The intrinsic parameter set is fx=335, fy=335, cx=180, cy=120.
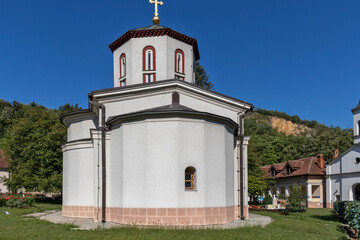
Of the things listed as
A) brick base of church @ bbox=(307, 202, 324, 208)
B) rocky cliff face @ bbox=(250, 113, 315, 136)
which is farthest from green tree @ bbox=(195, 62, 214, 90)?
rocky cliff face @ bbox=(250, 113, 315, 136)

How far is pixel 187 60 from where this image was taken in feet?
59.0

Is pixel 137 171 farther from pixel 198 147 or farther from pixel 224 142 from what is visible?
pixel 224 142

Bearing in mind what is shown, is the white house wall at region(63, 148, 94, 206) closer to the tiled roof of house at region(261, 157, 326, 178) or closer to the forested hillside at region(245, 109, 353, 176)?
the forested hillside at region(245, 109, 353, 176)

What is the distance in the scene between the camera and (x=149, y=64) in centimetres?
1716

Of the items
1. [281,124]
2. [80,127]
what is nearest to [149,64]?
[80,127]

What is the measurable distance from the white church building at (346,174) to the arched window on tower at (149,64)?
2130cm

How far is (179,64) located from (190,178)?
6930mm

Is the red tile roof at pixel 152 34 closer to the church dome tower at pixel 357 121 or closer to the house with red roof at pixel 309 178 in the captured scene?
the church dome tower at pixel 357 121

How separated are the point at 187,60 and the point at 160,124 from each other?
234 inches

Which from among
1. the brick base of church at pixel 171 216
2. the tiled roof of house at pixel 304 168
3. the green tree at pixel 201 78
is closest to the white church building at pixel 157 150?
the brick base of church at pixel 171 216

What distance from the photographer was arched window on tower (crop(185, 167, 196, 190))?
13.2m

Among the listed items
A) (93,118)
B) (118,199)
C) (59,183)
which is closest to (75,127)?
(93,118)

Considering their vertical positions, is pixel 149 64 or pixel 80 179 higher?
pixel 149 64

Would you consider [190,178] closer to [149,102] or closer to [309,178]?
[149,102]
